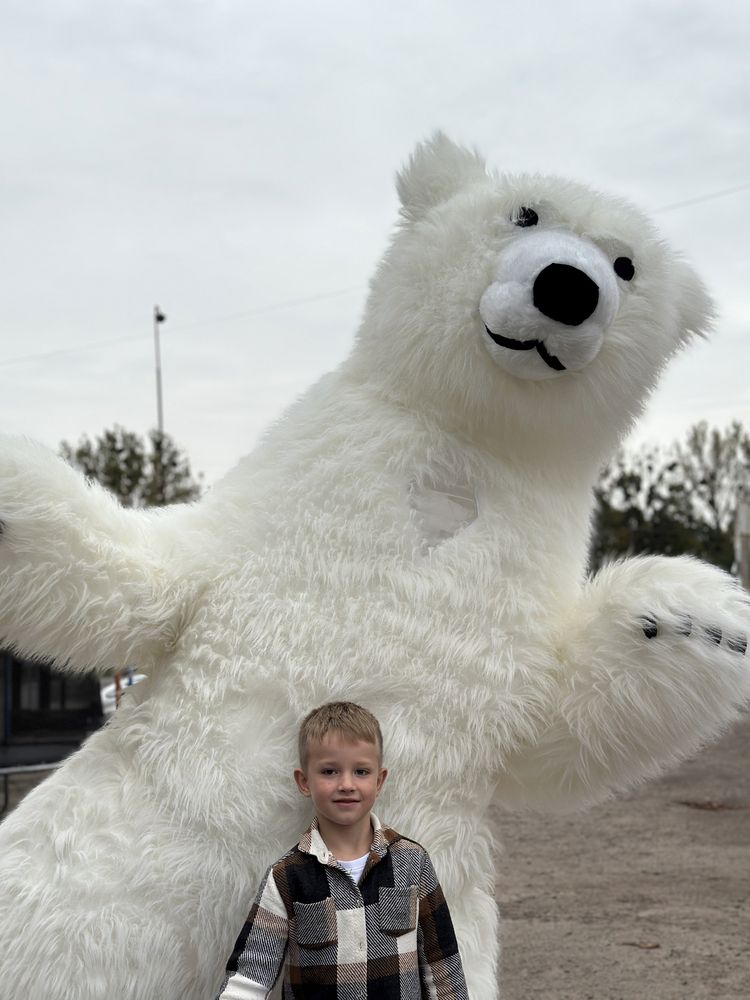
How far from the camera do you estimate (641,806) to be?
6.66 meters

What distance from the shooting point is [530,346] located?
1.71m

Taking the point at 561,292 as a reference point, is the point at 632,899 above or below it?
below

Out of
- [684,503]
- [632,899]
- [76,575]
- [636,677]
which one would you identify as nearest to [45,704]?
[632,899]

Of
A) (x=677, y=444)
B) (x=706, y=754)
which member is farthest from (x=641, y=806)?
(x=677, y=444)

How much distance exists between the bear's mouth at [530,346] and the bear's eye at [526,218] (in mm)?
219

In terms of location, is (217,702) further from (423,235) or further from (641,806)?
(641,806)

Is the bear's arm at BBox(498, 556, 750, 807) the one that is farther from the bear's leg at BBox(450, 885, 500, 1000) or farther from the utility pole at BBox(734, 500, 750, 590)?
the utility pole at BBox(734, 500, 750, 590)

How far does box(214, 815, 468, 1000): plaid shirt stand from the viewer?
1565mm

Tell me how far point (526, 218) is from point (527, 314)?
238 mm

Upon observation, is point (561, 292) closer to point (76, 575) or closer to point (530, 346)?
point (530, 346)

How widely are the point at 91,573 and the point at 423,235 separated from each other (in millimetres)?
833

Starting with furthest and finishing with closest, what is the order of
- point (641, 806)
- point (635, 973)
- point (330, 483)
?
point (641, 806), point (635, 973), point (330, 483)

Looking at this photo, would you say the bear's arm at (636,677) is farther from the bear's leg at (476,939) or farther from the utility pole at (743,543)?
the utility pole at (743,543)

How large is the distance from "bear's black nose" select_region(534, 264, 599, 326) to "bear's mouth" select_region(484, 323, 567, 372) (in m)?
0.05
